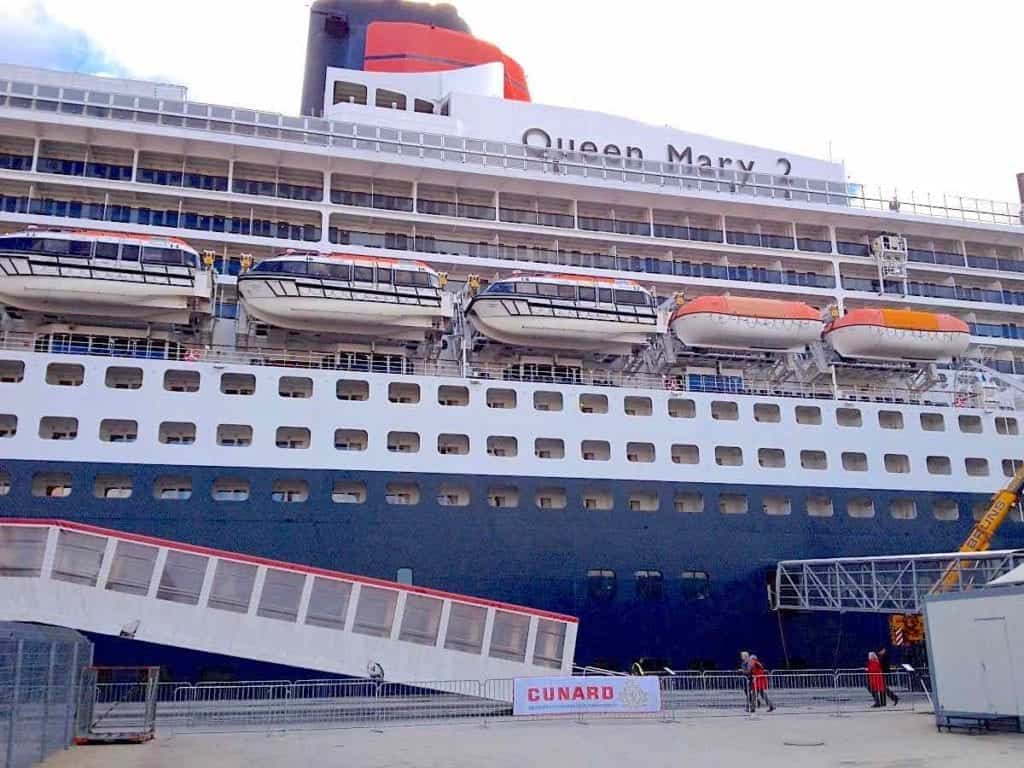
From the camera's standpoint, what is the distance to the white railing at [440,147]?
23578 millimetres

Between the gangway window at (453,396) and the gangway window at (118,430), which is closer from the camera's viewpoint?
the gangway window at (118,430)

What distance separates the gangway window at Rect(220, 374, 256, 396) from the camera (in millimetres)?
19188

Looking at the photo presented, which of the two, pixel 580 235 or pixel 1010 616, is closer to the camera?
pixel 1010 616

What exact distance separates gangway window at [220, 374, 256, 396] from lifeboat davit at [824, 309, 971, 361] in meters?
14.1

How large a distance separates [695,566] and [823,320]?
835cm

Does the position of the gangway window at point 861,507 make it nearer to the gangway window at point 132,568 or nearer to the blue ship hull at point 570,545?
the blue ship hull at point 570,545

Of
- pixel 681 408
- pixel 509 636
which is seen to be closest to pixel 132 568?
pixel 509 636

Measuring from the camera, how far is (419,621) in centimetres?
1675

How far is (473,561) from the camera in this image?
18.3 m

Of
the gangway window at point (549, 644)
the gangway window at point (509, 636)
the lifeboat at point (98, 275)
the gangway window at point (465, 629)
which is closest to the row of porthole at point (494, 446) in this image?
the lifeboat at point (98, 275)

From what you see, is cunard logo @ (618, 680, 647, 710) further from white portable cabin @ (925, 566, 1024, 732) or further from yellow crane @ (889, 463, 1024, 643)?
yellow crane @ (889, 463, 1024, 643)

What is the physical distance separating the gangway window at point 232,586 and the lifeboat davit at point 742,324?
11.5 meters

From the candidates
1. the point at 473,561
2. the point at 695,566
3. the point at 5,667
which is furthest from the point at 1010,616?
the point at 5,667

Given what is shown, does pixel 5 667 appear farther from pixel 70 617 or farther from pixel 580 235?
pixel 580 235
